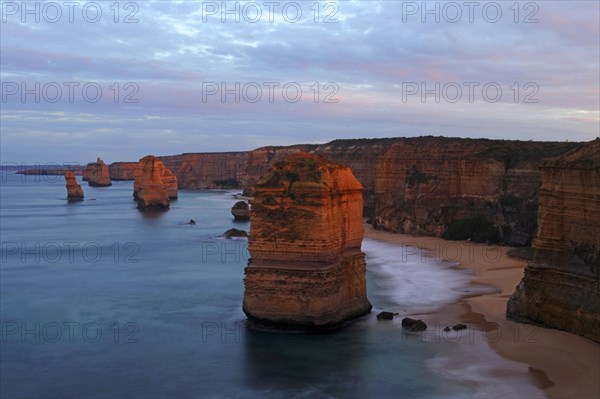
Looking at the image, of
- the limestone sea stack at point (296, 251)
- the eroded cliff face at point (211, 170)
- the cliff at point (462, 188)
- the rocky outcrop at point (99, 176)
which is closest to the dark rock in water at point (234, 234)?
the cliff at point (462, 188)

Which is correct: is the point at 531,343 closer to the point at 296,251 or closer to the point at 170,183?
the point at 296,251

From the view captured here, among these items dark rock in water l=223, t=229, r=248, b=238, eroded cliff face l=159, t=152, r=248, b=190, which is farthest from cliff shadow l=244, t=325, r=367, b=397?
eroded cliff face l=159, t=152, r=248, b=190

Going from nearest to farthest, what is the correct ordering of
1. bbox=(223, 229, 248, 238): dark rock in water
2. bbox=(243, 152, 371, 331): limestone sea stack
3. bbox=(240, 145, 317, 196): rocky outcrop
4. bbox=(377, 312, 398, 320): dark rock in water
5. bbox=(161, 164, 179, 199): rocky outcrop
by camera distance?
bbox=(243, 152, 371, 331): limestone sea stack, bbox=(377, 312, 398, 320): dark rock in water, bbox=(223, 229, 248, 238): dark rock in water, bbox=(161, 164, 179, 199): rocky outcrop, bbox=(240, 145, 317, 196): rocky outcrop

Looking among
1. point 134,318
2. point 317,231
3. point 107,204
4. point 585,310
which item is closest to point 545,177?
point 585,310

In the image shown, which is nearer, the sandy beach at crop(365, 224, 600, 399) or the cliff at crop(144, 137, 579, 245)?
the sandy beach at crop(365, 224, 600, 399)

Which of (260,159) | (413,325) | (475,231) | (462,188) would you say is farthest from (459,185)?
(260,159)

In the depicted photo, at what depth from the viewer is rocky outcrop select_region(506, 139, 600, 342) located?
65.0 ft

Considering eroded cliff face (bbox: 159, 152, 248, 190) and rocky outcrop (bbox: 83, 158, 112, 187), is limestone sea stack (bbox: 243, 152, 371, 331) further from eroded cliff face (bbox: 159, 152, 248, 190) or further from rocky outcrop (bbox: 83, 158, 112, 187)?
rocky outcrop (bbox: 83, 158, 112, 187)

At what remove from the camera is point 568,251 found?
20938 mm

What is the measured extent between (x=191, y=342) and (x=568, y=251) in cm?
1450

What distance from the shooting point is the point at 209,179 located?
166750mm

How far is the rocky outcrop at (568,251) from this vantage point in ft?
65.0

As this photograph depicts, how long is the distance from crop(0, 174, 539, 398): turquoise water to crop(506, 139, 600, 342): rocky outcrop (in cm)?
306

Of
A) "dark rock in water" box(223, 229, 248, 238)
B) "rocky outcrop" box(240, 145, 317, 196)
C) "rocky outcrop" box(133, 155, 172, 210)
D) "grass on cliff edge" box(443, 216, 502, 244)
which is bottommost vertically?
"dark rock in water" box(223, 229, 248, 238)
